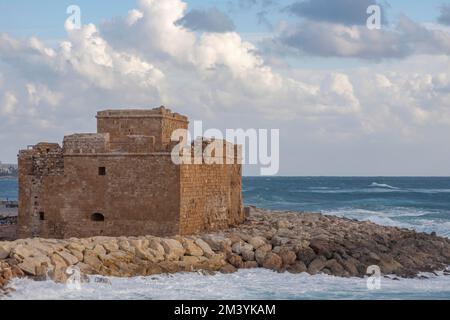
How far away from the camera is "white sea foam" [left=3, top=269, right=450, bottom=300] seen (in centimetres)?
1547

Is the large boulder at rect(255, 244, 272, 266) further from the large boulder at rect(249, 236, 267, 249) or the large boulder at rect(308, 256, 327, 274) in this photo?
the large boulder at rect(308, 256, 327, 274)

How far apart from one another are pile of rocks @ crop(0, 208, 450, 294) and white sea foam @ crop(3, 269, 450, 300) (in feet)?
1.22

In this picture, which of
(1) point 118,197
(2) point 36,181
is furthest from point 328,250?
(2) point 36,181

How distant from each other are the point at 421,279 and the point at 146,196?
802 centimetres

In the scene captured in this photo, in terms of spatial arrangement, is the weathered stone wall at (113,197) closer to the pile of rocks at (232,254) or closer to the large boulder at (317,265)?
the pile of rocks at (232,254)

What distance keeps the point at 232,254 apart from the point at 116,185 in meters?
4.03

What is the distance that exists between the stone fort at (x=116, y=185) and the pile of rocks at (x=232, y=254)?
105cm

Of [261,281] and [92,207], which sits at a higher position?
[92,207]

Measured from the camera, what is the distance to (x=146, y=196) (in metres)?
19.9

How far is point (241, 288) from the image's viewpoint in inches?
658

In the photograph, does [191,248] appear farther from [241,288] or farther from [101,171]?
[101,171]
